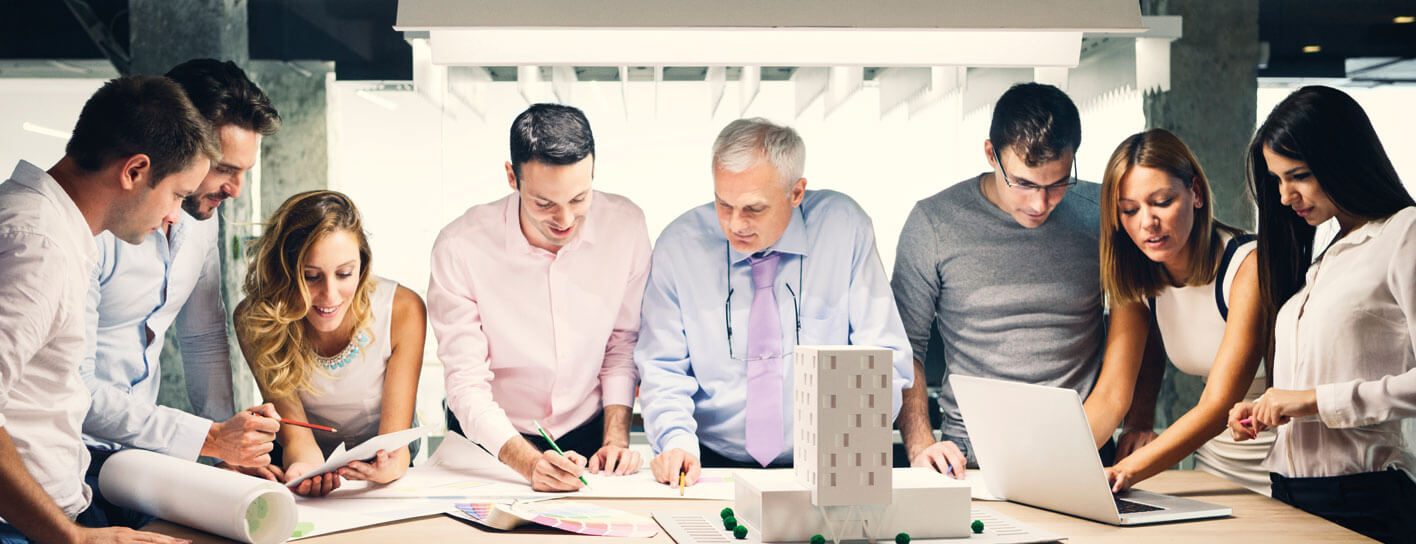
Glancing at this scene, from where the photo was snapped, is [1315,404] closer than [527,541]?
No

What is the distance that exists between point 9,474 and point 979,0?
8.30 feet

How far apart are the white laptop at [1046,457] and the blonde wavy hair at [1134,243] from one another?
96 centimetres

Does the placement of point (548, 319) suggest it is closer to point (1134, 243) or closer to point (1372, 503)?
point (1134, 243)

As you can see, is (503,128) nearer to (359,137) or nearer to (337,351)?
(359,137)

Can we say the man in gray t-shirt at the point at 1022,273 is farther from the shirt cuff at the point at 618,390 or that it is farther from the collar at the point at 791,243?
the shirt cuff at the point at 618,390

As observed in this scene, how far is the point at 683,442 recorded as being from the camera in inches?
124

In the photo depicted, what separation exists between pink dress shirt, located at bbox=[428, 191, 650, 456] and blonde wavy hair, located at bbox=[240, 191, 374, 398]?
0.40 m

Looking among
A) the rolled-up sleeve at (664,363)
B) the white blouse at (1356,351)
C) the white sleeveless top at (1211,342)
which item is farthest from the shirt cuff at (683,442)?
the white blouse at (1356,351)

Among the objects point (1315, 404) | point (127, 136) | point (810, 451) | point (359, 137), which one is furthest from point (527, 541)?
point (359, 137)

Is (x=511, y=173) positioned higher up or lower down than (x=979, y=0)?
lower down

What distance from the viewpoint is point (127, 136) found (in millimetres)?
2418

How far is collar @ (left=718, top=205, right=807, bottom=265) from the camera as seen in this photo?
11.5 ft

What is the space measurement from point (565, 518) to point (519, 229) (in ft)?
4.82

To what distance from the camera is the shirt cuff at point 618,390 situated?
3.51 metres
